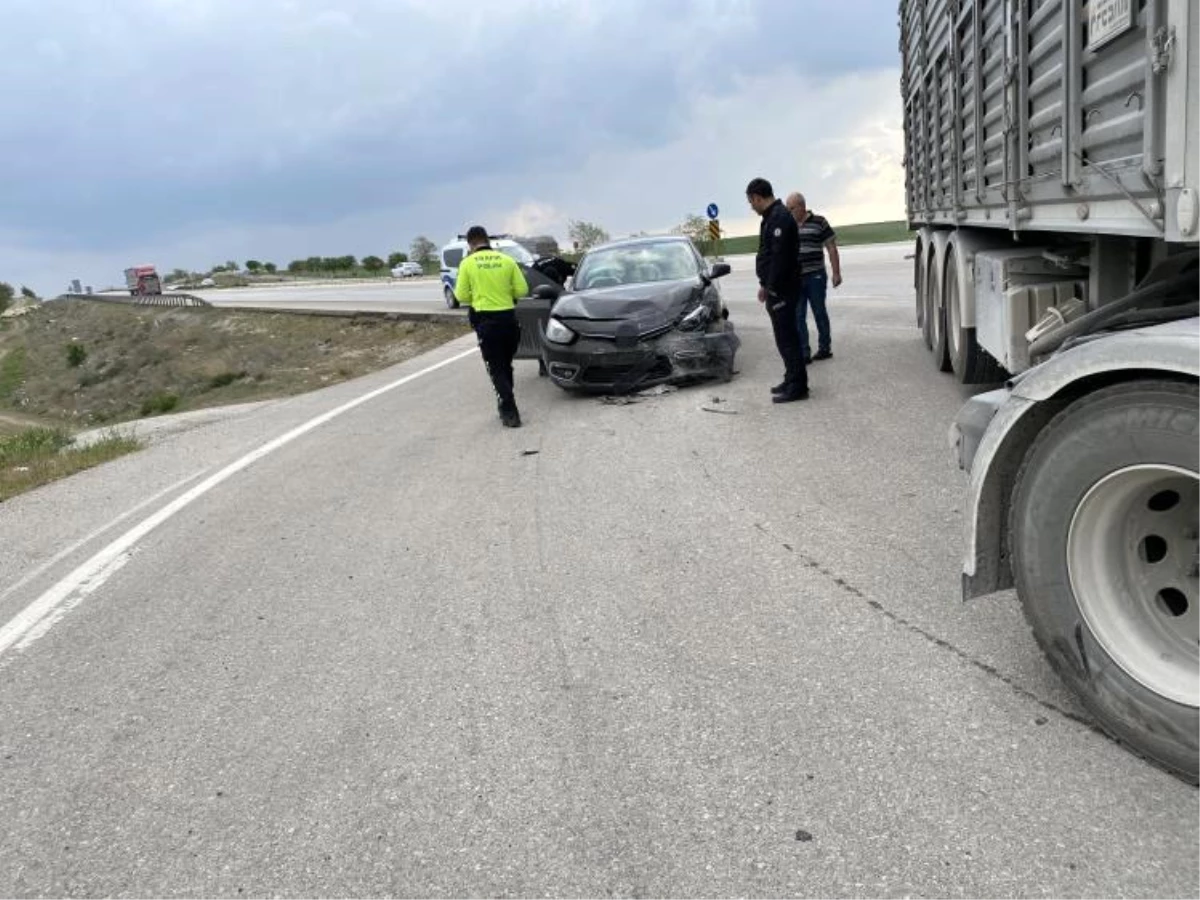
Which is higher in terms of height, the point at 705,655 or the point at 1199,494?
the point at 1199,494

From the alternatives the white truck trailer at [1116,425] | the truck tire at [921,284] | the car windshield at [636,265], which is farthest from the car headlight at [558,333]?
the white truck trailer at [1116,425]

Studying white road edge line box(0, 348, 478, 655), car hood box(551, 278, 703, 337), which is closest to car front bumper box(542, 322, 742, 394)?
car hood box(551, 278, 703, 337)

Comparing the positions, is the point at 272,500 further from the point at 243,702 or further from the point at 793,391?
the point at 793,391

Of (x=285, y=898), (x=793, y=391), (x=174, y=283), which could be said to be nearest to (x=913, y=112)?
(x=793, y=391)

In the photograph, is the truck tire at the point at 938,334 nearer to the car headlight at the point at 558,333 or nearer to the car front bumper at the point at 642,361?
the car front bumper at the point at 642,361

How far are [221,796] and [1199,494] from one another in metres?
3.13

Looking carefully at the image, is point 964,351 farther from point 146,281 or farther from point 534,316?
point 146,281

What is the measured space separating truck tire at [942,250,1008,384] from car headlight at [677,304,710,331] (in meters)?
2.34

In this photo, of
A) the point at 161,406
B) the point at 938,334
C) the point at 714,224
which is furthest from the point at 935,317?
the point at 714,224

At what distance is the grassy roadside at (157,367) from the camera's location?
11.9 metres

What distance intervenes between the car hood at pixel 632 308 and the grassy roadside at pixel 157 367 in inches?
195

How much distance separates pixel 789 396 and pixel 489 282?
2.96 metres

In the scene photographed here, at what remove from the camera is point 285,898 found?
104 inches

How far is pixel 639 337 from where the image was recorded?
959 cm
